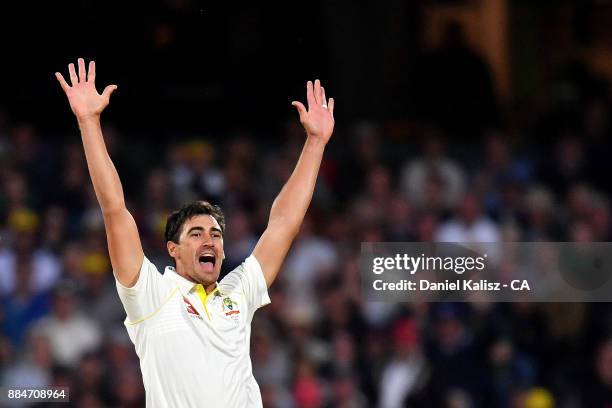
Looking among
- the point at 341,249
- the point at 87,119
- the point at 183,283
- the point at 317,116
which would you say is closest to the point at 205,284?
the point at 183,283

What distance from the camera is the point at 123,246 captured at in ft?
19.0

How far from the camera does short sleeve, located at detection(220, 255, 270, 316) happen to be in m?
6.30

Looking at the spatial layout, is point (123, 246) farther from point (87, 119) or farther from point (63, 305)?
point (63, 305)

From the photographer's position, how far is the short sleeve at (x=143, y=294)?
5.87 m

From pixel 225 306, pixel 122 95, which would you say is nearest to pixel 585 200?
pixel 122 95

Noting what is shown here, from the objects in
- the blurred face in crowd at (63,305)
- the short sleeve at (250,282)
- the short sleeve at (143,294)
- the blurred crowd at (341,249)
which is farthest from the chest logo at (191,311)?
the blurred face in crowd at (63,305)

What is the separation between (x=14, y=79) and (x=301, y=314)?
4111 millimetres

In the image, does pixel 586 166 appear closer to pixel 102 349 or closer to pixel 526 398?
pixel 526 398

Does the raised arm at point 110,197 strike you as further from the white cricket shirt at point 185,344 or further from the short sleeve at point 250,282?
the short sleeve at point 250,282

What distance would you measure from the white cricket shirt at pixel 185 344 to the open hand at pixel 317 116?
1074 mm

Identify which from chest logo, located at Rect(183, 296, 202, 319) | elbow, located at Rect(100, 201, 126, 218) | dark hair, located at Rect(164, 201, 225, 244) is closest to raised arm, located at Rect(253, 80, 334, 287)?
dark hair, located at Rect(164, 201, 225, 244)

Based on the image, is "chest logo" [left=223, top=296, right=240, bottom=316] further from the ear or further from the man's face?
the ear

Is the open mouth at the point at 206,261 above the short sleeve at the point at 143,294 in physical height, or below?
above

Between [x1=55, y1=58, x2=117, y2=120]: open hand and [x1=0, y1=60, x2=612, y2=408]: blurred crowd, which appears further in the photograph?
[x1=0, y1=60, x2=612, y2=408]: blurred crowd
